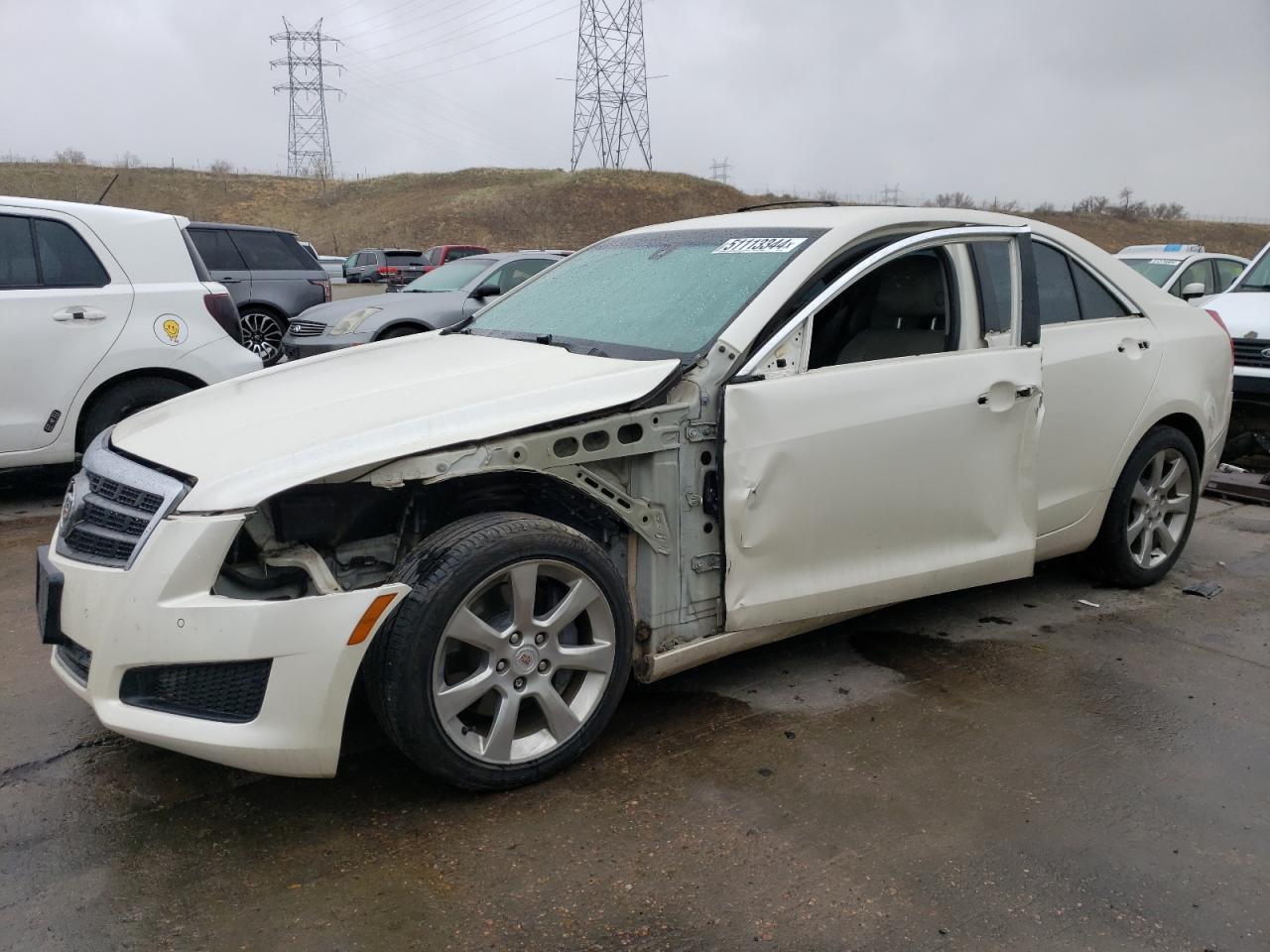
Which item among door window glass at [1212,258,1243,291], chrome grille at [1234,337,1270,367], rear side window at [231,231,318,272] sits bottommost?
chrome grille at [1234,337,1270,367]

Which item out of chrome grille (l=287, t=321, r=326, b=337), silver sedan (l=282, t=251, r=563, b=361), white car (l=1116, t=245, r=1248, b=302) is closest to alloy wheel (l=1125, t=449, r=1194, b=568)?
silver sedan (l=282, t=251, r=563, b=361)

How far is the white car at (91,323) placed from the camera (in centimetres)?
574

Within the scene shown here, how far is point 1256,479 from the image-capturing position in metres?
7.06

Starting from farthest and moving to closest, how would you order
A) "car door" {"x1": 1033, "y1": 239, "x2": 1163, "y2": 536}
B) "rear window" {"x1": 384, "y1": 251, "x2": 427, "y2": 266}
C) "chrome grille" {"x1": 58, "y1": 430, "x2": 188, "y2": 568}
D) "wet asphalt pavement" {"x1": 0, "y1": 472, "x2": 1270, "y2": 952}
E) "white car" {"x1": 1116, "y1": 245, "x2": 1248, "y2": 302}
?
1. "rear window" {"x1": 384, "y1": 251, "x2": 427, "y2": 266}
2. "white car" {"x1": 1116, "y1": 245, "x2": 1248, "y2": 302}
3. "car door" {"x1": 1033, "y1": 239, "x2": 1163, "y2": 536}
4. "chrome grille" {"x1": 58, "y1": 430, "x2": 188, "y2": 568}
5. "wet asphalt pavement" {"x1": 0, "y1": 472, "x2": 1270, "y2": 952}

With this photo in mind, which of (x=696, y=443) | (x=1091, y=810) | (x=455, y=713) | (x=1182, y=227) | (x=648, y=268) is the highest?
(x=1182, y=227)

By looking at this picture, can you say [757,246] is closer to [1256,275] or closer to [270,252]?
[1256,275]

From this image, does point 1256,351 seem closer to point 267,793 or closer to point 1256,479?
point 1256,479

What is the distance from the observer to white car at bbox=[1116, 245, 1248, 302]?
11953mm

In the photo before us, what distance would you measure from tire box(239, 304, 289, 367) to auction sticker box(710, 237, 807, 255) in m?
10.1

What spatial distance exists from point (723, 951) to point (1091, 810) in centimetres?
131

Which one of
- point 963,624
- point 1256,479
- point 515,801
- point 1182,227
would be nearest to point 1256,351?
point 1256,479

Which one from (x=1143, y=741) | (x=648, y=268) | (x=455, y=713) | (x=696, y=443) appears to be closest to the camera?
(x=455, y=713)

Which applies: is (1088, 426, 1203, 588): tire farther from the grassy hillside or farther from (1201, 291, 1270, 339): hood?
the grassy hillside

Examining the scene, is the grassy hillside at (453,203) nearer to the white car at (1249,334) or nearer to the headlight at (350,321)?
the headlight at (350,321)
